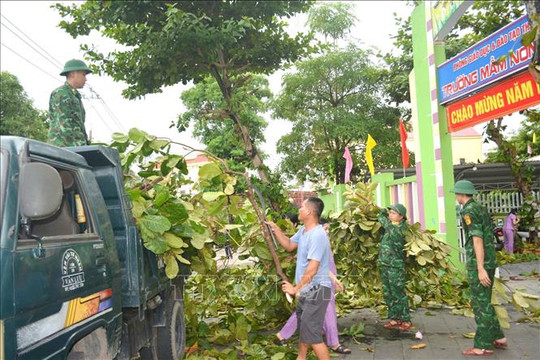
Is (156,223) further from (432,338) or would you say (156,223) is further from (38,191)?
(432,338)

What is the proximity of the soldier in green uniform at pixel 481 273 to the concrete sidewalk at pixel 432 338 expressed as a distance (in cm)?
19

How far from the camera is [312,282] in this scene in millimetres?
4570

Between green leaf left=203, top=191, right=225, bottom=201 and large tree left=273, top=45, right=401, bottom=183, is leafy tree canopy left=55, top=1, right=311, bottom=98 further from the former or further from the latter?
large tree left=273, top=45, right=401, bottom=183

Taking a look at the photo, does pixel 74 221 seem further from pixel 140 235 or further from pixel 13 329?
pixel 13 329

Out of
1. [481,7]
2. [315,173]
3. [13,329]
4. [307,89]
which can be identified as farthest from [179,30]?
[315,173]

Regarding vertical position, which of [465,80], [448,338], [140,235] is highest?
[465,80]

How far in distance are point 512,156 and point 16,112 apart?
89.4 ft

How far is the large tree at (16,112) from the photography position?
29.1 m

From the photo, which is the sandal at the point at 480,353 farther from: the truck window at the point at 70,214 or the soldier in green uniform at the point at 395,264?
the truck window at the point at 70,214

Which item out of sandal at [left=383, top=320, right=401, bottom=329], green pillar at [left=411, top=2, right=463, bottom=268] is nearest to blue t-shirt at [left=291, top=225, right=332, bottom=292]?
sandal at [left=383, top=320, right=401, bottom=329]

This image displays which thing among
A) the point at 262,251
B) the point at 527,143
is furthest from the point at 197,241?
the point at 527,143

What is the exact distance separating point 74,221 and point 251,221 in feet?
8.99

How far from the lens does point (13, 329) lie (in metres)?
2.32

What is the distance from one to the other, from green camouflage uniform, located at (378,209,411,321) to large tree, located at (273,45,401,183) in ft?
51.9
